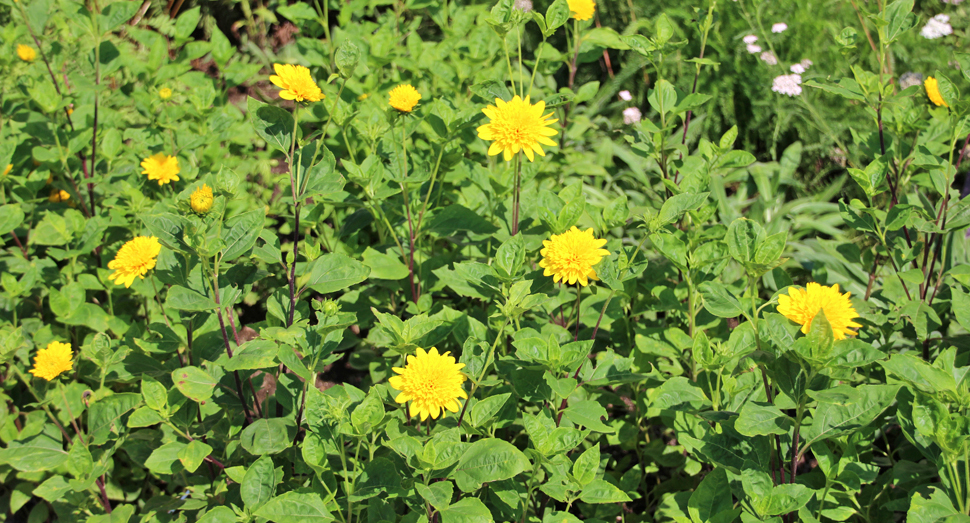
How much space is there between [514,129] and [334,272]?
560 millimetres

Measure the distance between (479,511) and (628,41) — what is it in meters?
1.26

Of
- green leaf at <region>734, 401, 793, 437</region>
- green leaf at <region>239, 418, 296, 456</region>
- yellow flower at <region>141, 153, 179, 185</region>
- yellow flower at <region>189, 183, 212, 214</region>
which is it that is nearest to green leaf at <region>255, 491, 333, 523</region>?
green leaf at <region>239, 418, 296, 456</region>

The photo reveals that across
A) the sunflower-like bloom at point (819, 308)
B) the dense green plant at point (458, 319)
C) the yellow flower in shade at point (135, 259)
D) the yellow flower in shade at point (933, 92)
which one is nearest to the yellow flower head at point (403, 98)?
the dense green plant at point (458, 319)

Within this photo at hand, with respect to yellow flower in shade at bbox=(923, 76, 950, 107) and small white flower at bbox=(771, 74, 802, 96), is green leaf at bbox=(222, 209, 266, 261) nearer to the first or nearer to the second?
yellow flower in shade at bbox=(923, 76, 950, 107)

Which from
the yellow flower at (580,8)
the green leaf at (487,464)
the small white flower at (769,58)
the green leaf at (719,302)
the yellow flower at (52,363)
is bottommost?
the yellow flower at (52,363)

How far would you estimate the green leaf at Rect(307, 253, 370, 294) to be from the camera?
158 cm

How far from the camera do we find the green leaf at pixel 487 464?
1340 millimetres

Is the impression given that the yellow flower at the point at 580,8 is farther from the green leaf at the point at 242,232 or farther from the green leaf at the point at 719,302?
the green leaf at the point at 242,232

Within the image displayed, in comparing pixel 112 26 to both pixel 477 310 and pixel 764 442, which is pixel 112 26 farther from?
pixel 764 442

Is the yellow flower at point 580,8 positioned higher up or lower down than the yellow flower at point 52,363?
higher up

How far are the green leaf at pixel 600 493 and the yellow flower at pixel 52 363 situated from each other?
1403mm

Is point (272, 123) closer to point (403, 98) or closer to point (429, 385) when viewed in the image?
point (403, 98)

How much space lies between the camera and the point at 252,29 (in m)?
4.47

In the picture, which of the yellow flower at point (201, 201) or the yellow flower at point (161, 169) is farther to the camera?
the yellow flower at point (161, 169)
